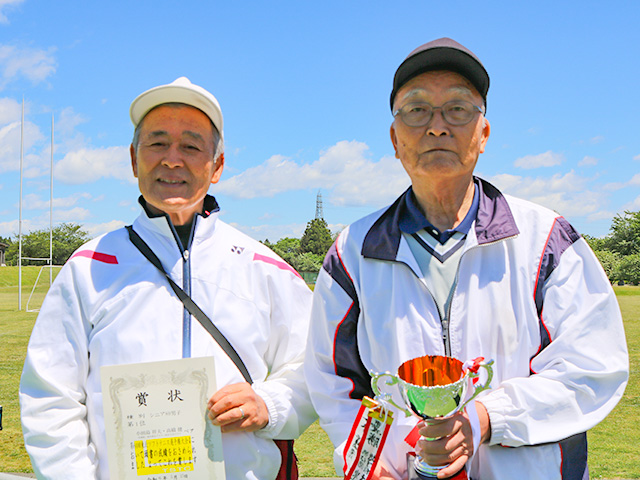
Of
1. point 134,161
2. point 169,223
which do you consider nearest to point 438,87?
point 169,223

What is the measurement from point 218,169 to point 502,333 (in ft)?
4.80

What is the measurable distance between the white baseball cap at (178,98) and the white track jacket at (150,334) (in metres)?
0.47

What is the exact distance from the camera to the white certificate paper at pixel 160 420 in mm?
2248

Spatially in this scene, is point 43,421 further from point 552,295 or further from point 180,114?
point 552,295

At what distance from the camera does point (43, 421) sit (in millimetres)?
2281

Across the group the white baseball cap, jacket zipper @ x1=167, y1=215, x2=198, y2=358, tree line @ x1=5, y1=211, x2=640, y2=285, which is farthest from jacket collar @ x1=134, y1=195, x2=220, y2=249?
tree line @ x1=5, y1=211, x2=640, y2=285

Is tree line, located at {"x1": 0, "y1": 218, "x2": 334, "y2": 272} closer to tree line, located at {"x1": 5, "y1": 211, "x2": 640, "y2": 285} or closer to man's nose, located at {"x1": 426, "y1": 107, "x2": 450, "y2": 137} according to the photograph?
tree line, located at {"x1": 5, "y1": 211, "x2": 640, "y2": 285}

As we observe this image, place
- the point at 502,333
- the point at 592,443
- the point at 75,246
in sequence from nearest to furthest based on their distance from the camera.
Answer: the point at 502,333
the point at 592,443
the point at 75,246

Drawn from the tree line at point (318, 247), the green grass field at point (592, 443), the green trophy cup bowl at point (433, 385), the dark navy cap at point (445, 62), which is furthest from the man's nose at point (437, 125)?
the tree line at point (318, 247)

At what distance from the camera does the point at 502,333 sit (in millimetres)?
2092

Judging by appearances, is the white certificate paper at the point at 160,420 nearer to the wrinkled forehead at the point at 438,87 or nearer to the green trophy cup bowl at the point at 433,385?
the green trophy cup bowl at the point at 433,385

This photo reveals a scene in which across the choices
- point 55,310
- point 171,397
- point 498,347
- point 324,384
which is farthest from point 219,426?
point 498,347

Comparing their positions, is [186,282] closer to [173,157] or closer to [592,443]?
[173,157]

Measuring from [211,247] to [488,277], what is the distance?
1.21 meters
